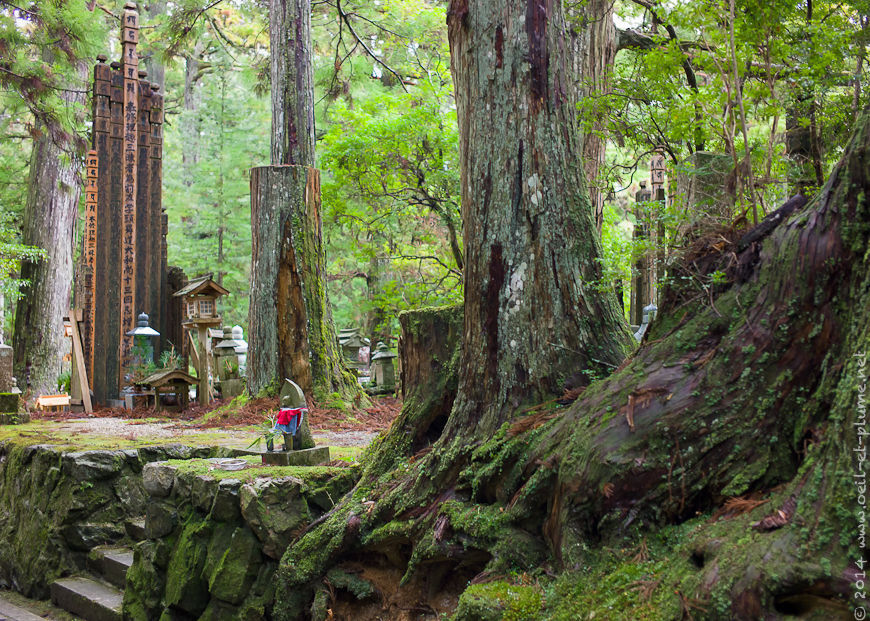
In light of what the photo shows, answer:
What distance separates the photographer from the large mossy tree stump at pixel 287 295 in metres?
9.17

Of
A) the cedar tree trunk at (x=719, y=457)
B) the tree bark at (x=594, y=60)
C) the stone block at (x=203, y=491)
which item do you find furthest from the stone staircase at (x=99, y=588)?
the tree bark at (x=594, y=60)

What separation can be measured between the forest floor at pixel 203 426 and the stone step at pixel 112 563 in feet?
3.15

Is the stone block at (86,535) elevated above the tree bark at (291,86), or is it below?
below

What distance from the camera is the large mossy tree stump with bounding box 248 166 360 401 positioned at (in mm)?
9172

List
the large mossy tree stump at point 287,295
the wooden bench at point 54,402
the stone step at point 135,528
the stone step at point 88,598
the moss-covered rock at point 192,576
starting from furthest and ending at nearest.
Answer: the wooden bench at point 54,402
the large mossy tree stump at point 287,295
the stone step at point 135,528
the stone step at point 88,598
the moss-covered rock at point 192,576

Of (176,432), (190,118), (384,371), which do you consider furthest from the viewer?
(190,118)

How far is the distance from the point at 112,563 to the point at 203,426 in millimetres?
2264

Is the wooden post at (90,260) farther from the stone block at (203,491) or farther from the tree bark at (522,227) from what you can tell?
the tree bark at (522,227)

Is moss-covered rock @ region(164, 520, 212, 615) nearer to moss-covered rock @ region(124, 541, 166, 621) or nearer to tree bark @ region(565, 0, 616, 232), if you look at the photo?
moss-covered rock @ region(124, 541, 166, 621)

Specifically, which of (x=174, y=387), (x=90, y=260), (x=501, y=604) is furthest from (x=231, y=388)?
(x=501, y=604)

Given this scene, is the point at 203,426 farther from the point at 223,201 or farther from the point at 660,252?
the point at 223,201

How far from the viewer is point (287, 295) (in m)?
9.27

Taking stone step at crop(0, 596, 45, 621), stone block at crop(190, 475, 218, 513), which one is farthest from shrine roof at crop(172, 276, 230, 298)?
stone block at crop(190, 475, 218, 513)

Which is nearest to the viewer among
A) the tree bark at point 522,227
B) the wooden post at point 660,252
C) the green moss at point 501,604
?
the green moss at point 501,604
